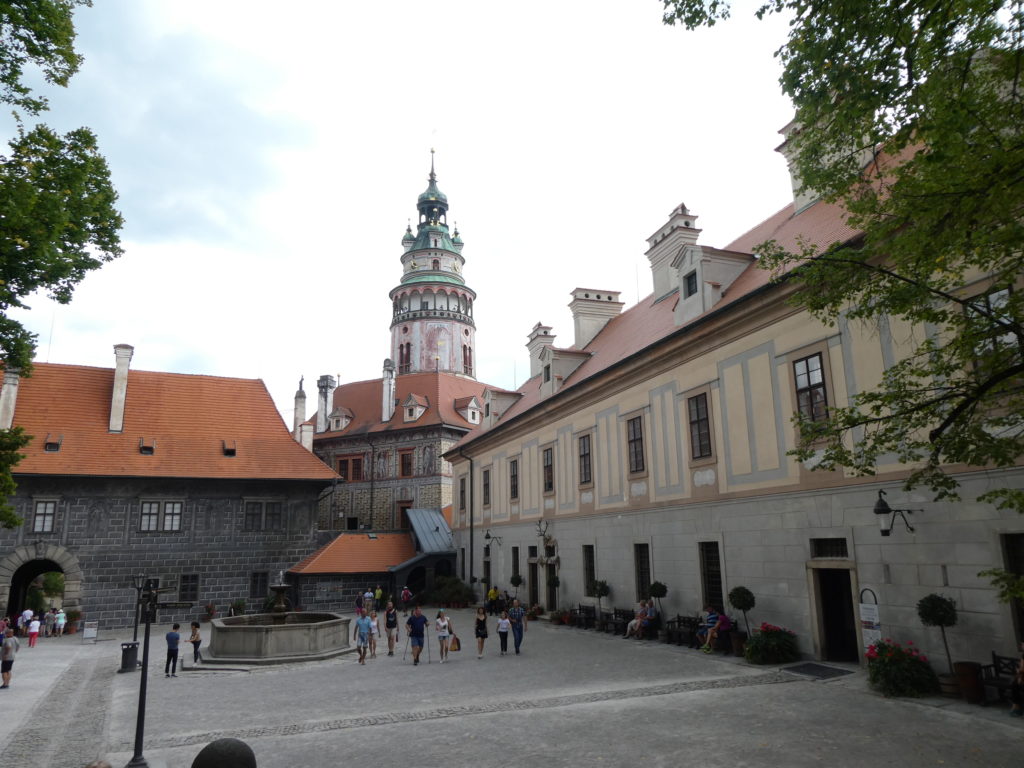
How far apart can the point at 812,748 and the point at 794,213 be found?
1581 cm

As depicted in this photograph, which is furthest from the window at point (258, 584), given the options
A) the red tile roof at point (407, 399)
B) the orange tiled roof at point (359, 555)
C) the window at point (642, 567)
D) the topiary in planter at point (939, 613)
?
the topiary in planter at point (939, 613)

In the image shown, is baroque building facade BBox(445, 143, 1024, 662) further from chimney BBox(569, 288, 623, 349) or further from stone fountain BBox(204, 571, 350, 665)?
stone fountain BBox(204, 571, 350, 665)

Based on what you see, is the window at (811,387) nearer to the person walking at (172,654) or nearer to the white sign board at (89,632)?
the person walking at (172,654)

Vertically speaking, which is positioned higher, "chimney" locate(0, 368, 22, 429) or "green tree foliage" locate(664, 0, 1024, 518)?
"chimney" locate(0, 368, 22, 429)

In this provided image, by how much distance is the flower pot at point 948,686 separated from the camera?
11883 millimetres

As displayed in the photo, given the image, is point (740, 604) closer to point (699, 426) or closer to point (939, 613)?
point (699, 426)

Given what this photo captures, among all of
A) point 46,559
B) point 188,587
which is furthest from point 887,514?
point 46,559

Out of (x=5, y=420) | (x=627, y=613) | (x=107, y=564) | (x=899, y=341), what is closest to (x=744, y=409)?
(x=899, y=341)

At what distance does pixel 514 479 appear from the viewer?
34156 millimetres

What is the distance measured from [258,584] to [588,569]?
1872cm

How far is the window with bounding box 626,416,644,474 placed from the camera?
23219 millimetres

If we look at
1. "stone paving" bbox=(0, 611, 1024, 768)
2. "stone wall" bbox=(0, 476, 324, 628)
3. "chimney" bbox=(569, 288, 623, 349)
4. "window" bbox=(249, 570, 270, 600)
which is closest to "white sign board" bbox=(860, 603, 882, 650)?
"stone paving" bbox=(0, 611, 1024, 768)

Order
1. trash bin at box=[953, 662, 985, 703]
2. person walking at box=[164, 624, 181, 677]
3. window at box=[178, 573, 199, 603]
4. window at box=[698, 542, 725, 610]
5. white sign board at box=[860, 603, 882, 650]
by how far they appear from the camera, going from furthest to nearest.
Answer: window at box=[178, 573, 199, 603] → window at box=[698, 542, 725, 610] → person walking at box=[164, 624, 181, 677] → white sign board at box=[860, 603, 882, 650] → trash bin at box=[953, 662, 985, 703]

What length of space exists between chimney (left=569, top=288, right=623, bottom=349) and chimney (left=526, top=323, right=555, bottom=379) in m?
2.98
